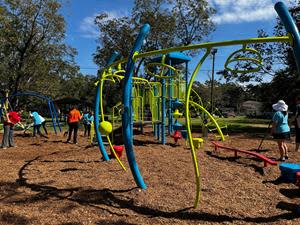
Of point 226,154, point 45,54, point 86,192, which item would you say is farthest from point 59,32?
point 86,192

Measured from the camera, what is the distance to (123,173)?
6.20 metres

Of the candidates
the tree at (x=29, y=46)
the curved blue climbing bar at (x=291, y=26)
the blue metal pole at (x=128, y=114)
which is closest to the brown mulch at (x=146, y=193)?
the blue metal pole at (x=128, y=114)

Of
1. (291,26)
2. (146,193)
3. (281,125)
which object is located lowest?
(146,193)

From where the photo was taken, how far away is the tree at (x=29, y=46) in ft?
78.2

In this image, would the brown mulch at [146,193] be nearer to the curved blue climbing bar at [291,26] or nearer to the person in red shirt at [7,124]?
the curved blue climbing bar at [291,26]

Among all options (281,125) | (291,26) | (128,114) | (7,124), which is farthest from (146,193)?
(7,124)

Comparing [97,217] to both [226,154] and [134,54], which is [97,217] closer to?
[134,54]

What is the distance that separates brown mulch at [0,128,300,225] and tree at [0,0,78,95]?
63.8 ft

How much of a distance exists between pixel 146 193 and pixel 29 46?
24.1 m

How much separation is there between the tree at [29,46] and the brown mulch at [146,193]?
1944 centimetres

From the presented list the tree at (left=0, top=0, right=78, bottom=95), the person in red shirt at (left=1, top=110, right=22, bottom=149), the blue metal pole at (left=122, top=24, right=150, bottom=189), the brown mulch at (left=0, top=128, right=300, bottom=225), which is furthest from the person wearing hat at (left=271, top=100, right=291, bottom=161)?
the tree at (left=0, top=0, right=78, bottom=95)

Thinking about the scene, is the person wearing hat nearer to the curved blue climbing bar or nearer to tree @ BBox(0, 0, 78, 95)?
the curved blue climbing bar

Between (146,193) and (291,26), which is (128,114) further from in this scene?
(291,26)

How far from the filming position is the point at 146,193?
4.92m
